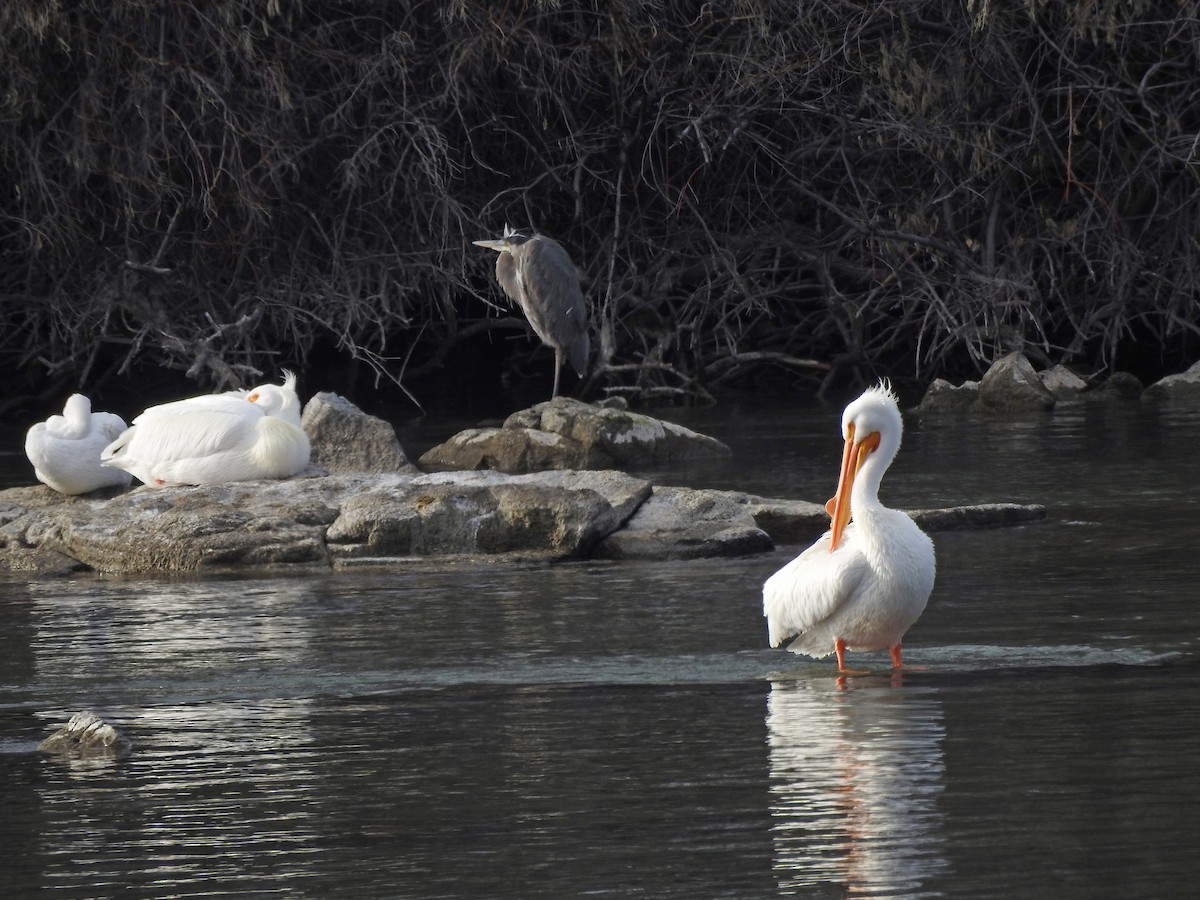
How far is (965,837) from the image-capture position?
13.0 ft

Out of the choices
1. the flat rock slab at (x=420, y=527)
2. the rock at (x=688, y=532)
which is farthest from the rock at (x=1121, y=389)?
the rock at (x=688, y=532)

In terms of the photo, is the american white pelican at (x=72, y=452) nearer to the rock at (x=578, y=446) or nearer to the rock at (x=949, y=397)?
the rock at (x=578, y=446)

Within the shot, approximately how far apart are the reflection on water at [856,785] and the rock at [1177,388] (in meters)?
11.7

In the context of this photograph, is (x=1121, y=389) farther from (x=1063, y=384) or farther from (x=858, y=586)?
(x=858, y=586)

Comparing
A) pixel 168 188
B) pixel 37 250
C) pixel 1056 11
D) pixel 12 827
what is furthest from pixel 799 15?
pixel 12 827

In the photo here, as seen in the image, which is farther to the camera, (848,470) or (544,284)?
(544,284)

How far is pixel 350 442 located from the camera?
11289 millimetres

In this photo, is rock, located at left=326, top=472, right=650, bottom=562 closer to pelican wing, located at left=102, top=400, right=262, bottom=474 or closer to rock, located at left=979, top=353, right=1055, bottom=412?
pelican wing, located at left=102, top=400, right=262, bottom=474

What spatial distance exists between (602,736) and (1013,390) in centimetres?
1152

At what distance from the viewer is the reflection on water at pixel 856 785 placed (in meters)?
3.78

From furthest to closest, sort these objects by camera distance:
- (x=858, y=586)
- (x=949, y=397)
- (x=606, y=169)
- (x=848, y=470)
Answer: (x=606, y=169)
(x=949, y=397)
(x=848, y=470)
(x=858, y=586)

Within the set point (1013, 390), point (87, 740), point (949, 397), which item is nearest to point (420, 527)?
point (87, 740)

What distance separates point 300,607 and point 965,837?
3.87m

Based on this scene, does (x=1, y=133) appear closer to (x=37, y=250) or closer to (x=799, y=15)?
(x=37, y=250)
